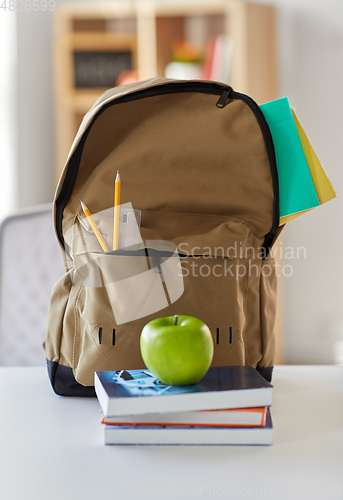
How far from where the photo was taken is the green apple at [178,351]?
460mm

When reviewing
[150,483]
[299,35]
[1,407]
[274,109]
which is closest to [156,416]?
[150,483]

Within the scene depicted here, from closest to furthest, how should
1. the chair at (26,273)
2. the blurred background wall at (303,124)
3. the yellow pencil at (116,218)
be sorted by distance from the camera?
the yellow pencil at (116,218), the chair at (26,273), the blurred background wall at (303,124)

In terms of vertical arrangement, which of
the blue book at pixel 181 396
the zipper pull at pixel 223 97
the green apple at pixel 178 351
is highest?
the zipper pull at pixel 223 97

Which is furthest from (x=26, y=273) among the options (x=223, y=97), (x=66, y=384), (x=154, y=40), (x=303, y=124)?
(x=303, y=124)

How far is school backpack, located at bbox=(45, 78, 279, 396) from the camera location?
607 millimetres

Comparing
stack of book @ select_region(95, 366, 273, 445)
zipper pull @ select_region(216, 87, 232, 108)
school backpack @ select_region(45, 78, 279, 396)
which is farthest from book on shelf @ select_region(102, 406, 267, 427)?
zipper pull @ select_region(216, 87, 232, 108)

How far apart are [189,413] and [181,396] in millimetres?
24

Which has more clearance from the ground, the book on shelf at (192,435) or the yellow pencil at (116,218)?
the yellow pencil at (116,218)

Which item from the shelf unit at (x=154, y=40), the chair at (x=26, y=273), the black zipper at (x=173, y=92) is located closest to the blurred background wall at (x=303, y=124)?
the shelf unit at (x=154, y=40)

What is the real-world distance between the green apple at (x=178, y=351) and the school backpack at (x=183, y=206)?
12 cm

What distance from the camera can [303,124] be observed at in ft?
7.39

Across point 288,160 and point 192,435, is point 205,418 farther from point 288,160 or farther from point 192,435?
point 288,160

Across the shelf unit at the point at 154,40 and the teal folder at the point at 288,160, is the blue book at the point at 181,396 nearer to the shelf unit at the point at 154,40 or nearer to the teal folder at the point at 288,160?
the teal folder at the point at 288,160

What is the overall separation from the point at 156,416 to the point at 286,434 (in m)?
0.15
